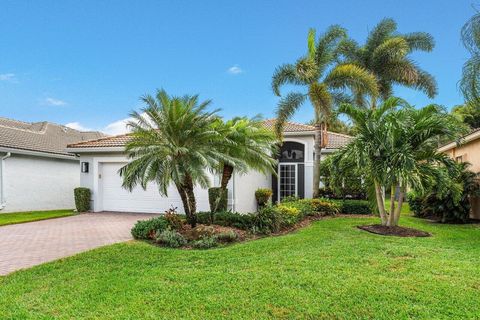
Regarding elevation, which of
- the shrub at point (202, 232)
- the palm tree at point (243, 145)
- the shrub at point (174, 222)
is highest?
the palm tree at point (243, 145)

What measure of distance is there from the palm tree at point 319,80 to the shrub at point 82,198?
10.3 m

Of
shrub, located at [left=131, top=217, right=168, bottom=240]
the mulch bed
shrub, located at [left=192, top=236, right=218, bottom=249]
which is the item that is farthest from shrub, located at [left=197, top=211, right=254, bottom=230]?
the mulch bed

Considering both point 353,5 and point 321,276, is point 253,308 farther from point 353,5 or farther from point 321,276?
point 353,5

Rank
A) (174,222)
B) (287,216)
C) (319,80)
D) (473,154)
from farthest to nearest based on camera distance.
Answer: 1. (319,80)
2. (473,154)
3. (287,216)
4. (174,222)

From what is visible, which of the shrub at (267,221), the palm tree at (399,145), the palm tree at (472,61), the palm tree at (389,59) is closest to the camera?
the palm tree at (472,61)

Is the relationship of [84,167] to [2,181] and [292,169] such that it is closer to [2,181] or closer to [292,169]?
[2,181]

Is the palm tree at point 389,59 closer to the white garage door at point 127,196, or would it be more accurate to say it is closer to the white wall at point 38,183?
the white garage door at point 127,196

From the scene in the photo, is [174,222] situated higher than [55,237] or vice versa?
[174,222]

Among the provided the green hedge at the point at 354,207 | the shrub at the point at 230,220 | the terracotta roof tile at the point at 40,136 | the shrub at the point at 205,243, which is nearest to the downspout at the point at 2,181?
the terracotta roof tile at the point at 40,136

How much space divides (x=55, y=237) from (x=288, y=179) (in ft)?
41.4

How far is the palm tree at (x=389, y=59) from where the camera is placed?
22.0 meters

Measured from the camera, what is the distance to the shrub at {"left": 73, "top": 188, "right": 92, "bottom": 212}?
17.1m

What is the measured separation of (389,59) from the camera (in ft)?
71.6

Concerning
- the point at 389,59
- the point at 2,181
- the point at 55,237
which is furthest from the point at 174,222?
the point at 389,59
